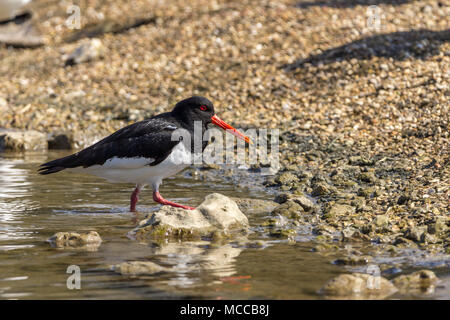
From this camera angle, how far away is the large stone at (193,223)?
7.22 m

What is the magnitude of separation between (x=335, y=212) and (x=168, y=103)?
6.98m

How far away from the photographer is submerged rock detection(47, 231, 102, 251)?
267 inches

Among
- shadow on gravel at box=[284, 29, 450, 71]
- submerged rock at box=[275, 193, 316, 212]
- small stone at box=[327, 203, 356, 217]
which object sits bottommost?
small stone at box=[327, 203, 356, 217]

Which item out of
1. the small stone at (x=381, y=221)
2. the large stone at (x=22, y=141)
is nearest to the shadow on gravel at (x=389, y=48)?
the large stone at (x=22, y=141)

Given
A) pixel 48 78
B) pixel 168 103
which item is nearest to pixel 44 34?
pixel 48 78

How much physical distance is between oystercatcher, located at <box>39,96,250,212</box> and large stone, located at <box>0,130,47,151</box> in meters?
4.68

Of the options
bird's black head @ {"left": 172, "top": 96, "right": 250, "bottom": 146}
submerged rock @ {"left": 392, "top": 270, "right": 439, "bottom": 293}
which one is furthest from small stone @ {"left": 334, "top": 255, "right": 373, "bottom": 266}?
bird's black head @ {"left": 172, "top": 96, "right": 250, "bottom": 146}

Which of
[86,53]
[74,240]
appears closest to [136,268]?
[74,240]

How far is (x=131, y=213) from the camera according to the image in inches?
330

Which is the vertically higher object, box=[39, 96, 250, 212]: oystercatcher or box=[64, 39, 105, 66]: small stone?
box=[64, 39, 105, 66]: small stone

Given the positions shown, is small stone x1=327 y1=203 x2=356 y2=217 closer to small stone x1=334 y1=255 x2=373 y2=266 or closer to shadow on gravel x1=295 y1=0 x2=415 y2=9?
small stone x1=334 y1=255 x2=373 y2=266

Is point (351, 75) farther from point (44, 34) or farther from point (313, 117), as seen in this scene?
point (44, 34)
